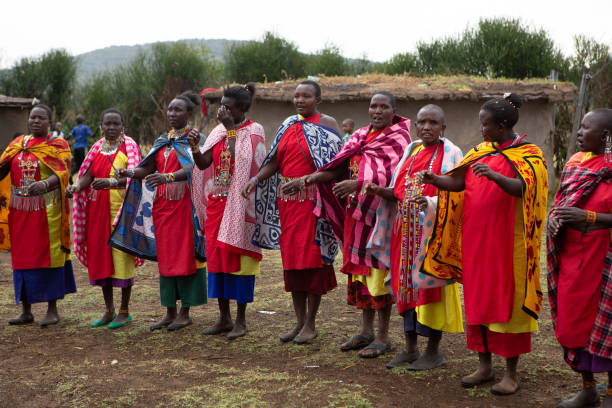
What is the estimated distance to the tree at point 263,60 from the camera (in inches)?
1389

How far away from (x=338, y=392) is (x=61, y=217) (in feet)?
11.8

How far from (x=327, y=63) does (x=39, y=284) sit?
104 feet

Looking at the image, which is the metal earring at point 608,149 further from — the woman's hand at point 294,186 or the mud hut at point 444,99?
the mud hut at point 444,99

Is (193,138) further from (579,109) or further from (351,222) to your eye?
(579,109)

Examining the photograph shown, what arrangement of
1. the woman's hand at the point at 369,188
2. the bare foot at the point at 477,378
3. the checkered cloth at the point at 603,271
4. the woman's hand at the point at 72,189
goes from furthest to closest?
the woman's hand at the point at 72,189 → the woman's hand at the point at 369,188 → the bare foot at the point at 477,378 → the checkered cloth at the point at 603,271

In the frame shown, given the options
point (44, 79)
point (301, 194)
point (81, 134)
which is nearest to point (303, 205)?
point (301, 194)

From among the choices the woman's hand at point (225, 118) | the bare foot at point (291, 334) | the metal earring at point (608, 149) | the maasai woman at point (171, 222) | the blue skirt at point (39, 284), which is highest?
the woman's hand at point (225, 118)

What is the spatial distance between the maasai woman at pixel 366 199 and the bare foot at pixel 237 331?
1062 millimetres

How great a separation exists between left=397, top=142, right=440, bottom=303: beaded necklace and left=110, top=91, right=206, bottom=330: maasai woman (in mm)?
2192

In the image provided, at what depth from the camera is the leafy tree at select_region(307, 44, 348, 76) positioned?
1426 inches

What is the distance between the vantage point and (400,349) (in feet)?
16.7

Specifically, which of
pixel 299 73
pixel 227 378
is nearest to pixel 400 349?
pixel 227 378

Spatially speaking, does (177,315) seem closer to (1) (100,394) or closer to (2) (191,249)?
(2) (191,249)

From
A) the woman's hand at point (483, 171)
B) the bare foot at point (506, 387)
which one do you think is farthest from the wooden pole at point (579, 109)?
the woman's hand at point (483, 171)
